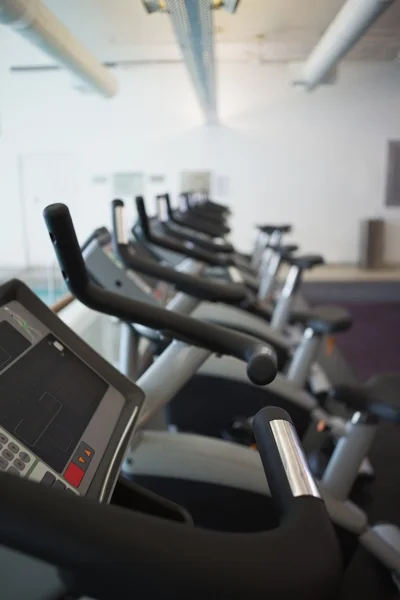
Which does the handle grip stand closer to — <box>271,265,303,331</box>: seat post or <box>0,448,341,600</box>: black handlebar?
<box>0,448,341,600</box>: black handlebar

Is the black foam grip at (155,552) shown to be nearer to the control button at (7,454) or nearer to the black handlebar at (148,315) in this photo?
the control button at (7,454)

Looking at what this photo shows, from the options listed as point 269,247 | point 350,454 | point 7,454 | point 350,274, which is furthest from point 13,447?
point 350,274

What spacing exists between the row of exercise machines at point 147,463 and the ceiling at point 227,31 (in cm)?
219

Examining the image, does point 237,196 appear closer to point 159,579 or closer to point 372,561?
point 372,561

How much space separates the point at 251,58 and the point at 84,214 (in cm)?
268

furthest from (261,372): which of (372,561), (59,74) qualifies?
(59,74)

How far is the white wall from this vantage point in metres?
7.07

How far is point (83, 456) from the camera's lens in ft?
2.60

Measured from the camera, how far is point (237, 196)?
24.4 ft

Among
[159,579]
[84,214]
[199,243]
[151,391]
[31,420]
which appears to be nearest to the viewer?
[159,579]

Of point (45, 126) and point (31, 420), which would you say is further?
point (45, 126)

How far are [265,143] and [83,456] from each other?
6970 mm

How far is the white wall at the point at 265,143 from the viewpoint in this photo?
23.2 feet

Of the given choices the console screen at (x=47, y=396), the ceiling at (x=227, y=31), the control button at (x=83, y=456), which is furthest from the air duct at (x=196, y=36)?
the control button at (x=83, y=456)
